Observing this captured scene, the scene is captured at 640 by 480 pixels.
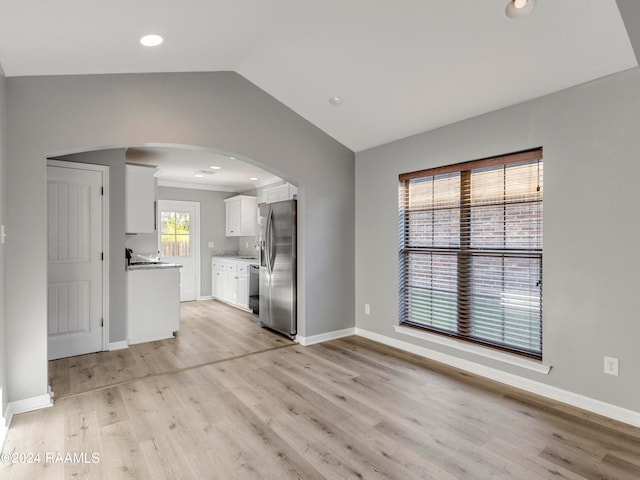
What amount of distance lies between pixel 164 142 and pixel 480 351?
11.4 ft

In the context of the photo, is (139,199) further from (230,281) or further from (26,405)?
(230,281)

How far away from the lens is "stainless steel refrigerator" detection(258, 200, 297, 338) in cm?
441

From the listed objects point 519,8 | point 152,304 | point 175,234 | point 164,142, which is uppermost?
point 519,8

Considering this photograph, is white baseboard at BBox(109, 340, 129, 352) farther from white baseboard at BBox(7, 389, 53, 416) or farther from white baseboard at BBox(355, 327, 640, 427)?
white baseboard at BBox(355, 327, 640, 427)

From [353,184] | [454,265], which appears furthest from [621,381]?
[353,184]

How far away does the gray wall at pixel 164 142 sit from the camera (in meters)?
2.65

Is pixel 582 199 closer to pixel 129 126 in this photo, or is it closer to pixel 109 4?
pixel 109 4

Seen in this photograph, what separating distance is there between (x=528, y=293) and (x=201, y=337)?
376 centimetres

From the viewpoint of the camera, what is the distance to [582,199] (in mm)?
2676

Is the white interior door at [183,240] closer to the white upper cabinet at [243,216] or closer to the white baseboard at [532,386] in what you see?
the white upper cabinet at [243,216]

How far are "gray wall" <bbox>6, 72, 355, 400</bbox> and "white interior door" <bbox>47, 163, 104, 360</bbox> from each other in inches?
43.7

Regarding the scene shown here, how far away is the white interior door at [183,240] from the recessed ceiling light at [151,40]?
4.73 m

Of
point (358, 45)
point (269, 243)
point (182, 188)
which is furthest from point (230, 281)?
point (358, 45)

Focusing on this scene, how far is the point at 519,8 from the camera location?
2.19 metres
